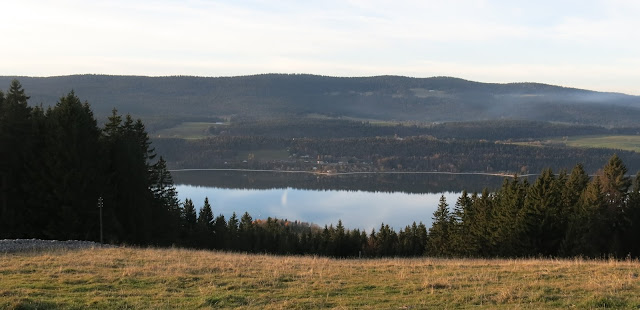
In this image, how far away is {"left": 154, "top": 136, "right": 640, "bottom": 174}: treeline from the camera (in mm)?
140750

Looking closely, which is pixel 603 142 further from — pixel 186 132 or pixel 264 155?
pixel 186 132

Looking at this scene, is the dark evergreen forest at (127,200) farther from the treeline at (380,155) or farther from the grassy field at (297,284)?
the treeline at (380,155)

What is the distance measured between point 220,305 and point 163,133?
17170 cm

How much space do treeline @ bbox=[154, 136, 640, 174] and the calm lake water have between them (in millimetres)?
13842

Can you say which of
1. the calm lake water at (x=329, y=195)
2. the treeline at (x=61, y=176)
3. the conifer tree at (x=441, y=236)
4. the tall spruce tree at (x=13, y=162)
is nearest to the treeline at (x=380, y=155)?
the calm lake water at (x=329, y=195)

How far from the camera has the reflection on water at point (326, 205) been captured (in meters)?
76.6

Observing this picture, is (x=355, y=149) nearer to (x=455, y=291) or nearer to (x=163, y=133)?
(x=163, y=133)

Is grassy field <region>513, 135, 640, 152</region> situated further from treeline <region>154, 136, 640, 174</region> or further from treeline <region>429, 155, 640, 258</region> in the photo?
treeline <region>429, 155, 640, 258</region>

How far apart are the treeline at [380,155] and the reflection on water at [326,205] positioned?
41.9 metres

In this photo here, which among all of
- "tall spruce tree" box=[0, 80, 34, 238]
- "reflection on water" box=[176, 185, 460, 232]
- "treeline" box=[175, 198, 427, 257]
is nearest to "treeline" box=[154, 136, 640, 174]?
"reflection on water" box=[176, 185, 460, 232]

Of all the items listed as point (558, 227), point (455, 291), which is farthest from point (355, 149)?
point (455, 291)

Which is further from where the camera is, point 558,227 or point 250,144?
point 250,144

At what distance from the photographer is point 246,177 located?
5212 inches

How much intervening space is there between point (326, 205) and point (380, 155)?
77.3m
